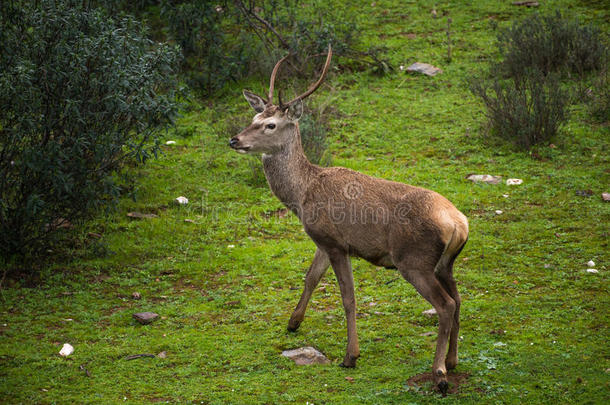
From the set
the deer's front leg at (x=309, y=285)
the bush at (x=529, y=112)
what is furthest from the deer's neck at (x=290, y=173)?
the bush at (x=529, y=112)

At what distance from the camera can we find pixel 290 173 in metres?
7.64

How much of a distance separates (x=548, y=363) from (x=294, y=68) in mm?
10117

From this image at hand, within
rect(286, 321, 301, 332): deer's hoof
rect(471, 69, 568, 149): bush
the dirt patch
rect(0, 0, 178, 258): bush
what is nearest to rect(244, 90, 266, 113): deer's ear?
rect(0, 0, 178, 258): bush

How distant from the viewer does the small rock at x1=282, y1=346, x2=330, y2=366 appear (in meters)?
7.00

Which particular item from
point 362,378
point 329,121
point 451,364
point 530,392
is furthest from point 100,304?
point 329,121

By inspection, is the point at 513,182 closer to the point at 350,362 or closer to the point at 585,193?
the point at 585,193

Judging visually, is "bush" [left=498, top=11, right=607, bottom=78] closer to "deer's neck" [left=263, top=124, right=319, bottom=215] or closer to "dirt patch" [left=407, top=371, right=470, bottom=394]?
"deer's neck" [left=263, top=124, right=319, bottom=215]

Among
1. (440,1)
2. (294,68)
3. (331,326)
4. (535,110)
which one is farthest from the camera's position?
(440,1)

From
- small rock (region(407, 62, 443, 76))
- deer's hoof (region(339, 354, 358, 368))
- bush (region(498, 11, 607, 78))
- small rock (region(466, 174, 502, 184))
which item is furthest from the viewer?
small rock (region(407, 62, 443, 76))

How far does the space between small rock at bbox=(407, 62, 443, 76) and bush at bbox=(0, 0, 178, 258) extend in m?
7.67

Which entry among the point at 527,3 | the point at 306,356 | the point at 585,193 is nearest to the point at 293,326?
the point at 306,356

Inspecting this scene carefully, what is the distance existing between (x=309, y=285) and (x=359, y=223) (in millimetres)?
1194

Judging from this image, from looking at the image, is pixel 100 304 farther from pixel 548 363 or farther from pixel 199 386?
pixel 548 363

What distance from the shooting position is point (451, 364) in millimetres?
6527
